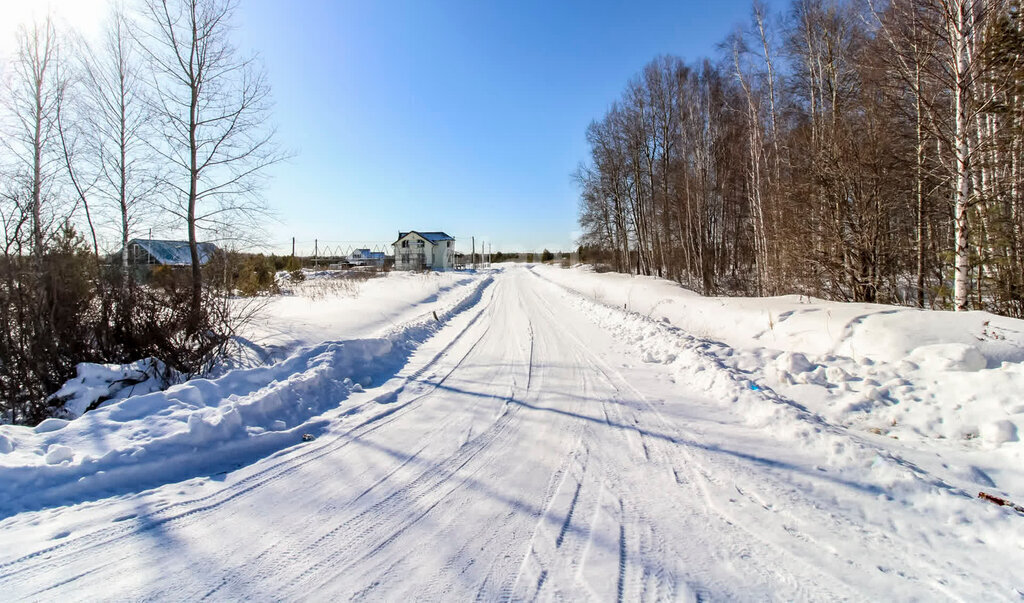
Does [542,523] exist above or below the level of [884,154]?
below

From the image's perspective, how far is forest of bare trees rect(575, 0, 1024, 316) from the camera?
7.07 m

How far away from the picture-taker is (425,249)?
64188 mm

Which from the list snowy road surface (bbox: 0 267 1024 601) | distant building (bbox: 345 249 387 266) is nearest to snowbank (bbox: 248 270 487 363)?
snowy road surface (bbox: 0 267 1024 601)

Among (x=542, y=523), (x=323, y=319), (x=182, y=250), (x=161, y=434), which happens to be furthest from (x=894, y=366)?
(x=182, y=250)

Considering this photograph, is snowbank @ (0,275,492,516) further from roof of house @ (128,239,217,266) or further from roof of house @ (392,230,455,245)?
roof of house @ (392,230,455,245)

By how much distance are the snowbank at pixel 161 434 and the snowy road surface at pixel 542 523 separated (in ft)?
0.88

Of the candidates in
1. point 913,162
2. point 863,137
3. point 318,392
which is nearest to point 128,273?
point 318,392

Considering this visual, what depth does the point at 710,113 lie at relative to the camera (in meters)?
20.5

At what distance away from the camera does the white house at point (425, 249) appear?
6138 cm

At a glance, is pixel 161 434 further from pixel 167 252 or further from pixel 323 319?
pixel 167 252

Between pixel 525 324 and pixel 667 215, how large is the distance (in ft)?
57.7

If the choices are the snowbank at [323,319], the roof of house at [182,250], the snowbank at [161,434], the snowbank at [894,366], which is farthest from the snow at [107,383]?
the snowbank at [894,366]

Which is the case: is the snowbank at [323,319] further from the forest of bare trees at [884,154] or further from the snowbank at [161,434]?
the forest of bare trees at [884,154]

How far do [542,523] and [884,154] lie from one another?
12593mm
